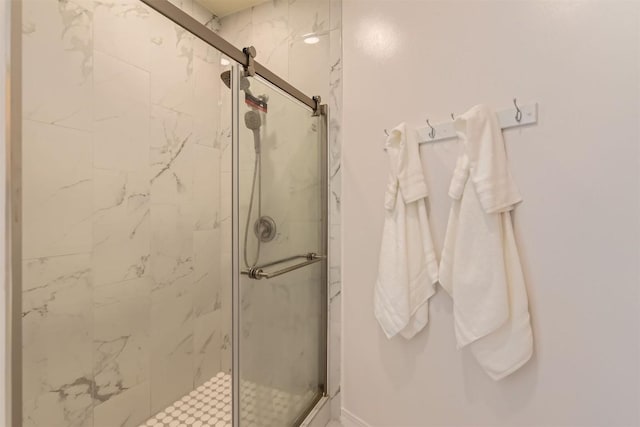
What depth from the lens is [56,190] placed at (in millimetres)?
1188

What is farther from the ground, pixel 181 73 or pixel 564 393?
pixel 181 73

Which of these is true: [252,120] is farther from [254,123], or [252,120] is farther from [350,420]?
[350,420]

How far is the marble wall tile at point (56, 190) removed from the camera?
3.65 feet

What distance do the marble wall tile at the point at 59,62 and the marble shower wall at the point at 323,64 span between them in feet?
2.95

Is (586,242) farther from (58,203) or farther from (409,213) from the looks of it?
(58,203)

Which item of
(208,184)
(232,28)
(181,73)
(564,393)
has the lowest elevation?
(564,393)

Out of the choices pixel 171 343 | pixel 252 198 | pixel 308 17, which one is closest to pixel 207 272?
pixel 171 343

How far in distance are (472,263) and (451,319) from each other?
0.29 m

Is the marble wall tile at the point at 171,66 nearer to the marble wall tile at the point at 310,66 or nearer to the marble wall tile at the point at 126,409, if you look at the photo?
the marble wall tile at the point at 310,66

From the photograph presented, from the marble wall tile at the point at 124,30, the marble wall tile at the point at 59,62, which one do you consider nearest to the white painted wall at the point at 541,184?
the marble wall tile at the point at 124,30

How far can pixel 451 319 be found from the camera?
1.19 m

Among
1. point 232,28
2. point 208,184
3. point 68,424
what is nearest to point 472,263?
point 208,184

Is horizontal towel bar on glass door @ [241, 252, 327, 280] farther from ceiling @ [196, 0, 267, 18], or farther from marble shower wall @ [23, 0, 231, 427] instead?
ceiling @ [196, 0, 267, 18]

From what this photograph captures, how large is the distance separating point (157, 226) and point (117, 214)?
0.70 feet
